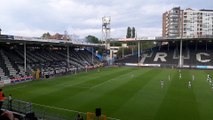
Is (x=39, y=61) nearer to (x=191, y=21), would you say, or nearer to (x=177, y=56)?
(x=177, y=56)

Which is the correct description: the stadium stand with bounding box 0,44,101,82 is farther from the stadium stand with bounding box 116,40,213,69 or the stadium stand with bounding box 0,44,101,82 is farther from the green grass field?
the stadium stand with bounding box 116,40,213,69

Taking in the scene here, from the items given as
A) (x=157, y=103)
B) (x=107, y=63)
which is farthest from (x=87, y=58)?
(x=157, y=103)

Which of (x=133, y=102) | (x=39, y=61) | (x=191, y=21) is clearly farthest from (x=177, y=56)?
(x=191, y=21)

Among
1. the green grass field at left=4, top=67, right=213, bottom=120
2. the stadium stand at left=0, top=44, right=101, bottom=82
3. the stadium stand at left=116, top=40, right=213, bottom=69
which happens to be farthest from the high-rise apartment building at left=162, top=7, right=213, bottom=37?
the green grass field at left=4, top=67, right=213, bottom=120

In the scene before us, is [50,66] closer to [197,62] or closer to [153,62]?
[153,62]

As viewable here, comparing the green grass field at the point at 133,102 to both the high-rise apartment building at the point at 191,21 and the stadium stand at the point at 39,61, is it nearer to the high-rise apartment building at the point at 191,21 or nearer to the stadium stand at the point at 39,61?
the stadium stand at the point at 39,61

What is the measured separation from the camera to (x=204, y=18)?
14762 centimetres

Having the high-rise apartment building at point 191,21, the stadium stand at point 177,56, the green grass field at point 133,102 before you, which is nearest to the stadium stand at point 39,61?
the green grass field at point 133,102

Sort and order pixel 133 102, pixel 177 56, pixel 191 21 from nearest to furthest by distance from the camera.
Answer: pixel 133 102 < pixel 177 56 < pixel 191 21

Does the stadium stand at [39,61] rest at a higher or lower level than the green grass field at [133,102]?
higher

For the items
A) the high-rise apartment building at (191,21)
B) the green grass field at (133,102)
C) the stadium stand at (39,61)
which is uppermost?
the high-rise apartment building at (191,21)

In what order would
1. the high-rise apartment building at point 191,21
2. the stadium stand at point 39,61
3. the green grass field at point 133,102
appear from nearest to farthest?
the green grass field at point 133,102 → the stadium stand at point 39,61 → the high-rise apartment building at point 191,21

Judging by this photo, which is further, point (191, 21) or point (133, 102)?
point (191, 21)

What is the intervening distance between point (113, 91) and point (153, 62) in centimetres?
4272
